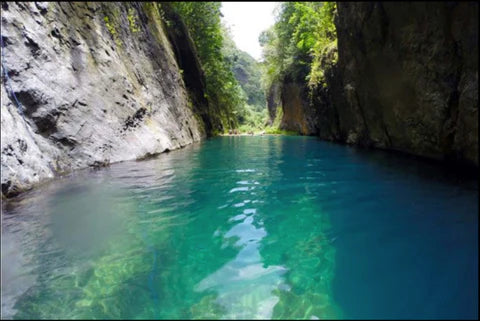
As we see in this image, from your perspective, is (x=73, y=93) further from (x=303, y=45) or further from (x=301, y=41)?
(x=303, y=45)

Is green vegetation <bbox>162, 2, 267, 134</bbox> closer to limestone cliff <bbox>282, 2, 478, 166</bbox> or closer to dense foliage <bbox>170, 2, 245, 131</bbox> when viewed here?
dense foliage <bbox>170, 2, 245, 131</bbox>

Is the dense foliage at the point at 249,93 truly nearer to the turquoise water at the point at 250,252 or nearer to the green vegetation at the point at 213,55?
the green vegetation at the point at 213,55

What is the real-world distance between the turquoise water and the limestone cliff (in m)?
1.08

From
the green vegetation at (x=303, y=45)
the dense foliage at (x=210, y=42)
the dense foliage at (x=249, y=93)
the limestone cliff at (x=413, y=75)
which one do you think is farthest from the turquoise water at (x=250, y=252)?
the dense foliage at (x=249, y=93)

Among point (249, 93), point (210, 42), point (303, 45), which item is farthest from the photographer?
point (249, 93)

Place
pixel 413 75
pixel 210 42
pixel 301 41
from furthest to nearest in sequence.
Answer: pixel 210 42
pixel 301 41
pixel 413 75

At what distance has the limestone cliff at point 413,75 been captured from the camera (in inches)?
180

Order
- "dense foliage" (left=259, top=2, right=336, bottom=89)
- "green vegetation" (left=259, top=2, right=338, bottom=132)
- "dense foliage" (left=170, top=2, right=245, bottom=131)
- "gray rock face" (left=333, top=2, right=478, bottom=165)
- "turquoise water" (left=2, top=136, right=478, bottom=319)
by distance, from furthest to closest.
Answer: "dense foliage" (left=170, top=2, right=245, bottom=131) < "dense foliage" (left=259, top=2, right=336, bottom=89) < "green vegetation" (left=259, top=2, right=338, bottom=132) < "gray rock face" (left=333, top=2, right=478, bottom=165) < "turquoise water" (left=2, top=136, right=478, bottom=319)

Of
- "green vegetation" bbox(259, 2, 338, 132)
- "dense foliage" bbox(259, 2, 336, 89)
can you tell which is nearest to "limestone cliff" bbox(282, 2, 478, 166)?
"green vegetation" bbox(259, 2, 338, 132)

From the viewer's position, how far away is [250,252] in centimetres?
286

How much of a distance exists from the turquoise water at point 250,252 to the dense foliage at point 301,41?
10.4 metres

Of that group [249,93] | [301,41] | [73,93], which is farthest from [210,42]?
[249,93]

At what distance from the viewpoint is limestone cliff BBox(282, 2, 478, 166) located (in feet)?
15.0

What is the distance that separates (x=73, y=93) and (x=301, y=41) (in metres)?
15.7
